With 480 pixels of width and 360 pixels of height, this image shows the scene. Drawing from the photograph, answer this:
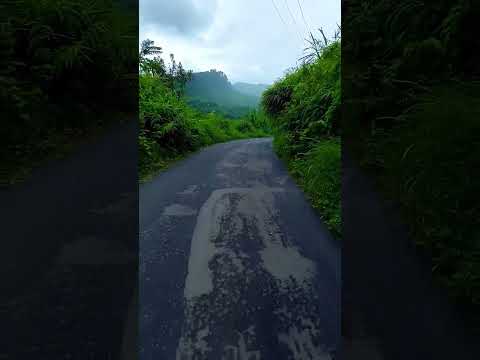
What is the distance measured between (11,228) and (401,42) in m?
3.61

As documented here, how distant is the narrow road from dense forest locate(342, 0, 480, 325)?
831mm

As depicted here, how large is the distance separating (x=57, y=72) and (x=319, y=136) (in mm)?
3771

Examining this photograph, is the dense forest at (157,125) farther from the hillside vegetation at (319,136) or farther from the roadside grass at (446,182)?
the roadside grass at (446,182)

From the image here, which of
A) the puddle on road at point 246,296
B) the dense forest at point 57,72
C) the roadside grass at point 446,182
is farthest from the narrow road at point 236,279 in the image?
the dense forest at point 57,72

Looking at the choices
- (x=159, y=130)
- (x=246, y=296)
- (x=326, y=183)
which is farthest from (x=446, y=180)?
(x=159, y=130)

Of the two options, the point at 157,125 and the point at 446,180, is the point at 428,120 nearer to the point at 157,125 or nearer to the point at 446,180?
the point at 446,180

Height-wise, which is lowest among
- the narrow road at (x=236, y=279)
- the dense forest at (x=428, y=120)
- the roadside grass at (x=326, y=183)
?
the narrow road at (x=236, y=279)

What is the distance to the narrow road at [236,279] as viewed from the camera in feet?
5.45

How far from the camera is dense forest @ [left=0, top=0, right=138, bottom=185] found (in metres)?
1.95

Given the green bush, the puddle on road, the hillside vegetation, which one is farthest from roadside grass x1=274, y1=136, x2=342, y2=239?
the green bush

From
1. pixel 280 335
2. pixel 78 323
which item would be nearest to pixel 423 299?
pixel 280 335

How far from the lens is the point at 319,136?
14.7 feet

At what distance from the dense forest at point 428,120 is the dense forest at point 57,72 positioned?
8.06 feet

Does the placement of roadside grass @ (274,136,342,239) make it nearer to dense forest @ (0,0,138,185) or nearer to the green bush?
dense forest @ (0,0,138,185)
